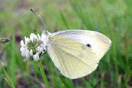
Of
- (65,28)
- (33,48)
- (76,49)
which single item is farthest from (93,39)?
(65,28)

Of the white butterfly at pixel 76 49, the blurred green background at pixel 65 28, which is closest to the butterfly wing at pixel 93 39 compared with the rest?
the white butterfly at pixel 76 49

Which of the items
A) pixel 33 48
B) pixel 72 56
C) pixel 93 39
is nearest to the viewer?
pixel 33 48

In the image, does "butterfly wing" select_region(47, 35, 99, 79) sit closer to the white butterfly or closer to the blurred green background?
the white butterfly

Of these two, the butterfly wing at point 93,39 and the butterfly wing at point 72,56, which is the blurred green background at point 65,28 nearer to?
the butterfly wing at point 72,56

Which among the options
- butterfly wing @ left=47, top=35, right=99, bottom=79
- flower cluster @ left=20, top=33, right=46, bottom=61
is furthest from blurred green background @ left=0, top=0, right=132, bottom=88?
flower cluster @ left=20, top=33, right=46, bottom=61

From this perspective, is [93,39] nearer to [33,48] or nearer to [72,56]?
[72,56]

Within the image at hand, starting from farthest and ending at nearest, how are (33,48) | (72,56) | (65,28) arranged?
1. (65,28)
2. (72,56)
3. (33,48)
